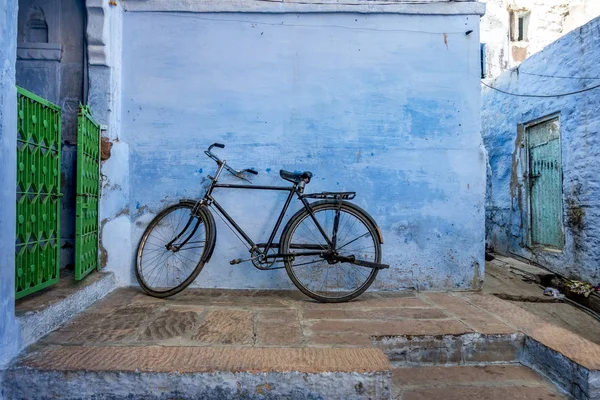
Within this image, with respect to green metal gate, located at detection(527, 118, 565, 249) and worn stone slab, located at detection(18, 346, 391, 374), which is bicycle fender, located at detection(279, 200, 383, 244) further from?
green metal gate, located at detection(527, 118, 565, 249)

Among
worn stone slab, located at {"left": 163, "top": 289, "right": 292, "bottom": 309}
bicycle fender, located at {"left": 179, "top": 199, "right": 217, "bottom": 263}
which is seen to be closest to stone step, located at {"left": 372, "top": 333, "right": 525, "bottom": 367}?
worn stone slab, located at {"left": 163, "top": 289, "right": 292, "bottom": 309}

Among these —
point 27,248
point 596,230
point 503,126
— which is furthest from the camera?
point 503,126

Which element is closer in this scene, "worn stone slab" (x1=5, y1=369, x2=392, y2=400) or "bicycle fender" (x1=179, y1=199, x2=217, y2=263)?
"worn stone slab" (x1=5, y1=369, x2=392, y2=400)

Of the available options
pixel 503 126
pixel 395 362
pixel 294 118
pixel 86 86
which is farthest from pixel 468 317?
pixel 503 126

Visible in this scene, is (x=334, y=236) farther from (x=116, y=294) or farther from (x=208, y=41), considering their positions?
(x=208, y=41)

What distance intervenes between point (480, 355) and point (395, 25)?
302 centimetres

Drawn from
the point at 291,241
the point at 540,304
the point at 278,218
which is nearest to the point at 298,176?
the point at 278,218

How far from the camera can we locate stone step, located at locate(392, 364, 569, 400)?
2.23m

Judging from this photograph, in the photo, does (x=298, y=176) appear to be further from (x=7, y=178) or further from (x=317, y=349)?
(x=7, y=178)

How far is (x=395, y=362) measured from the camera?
98.9 inches

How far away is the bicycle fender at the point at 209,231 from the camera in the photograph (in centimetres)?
330

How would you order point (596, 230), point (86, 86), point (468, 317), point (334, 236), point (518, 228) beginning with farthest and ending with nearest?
1. point (518, 228)
2. point (596, 230)
3. point (86, 86)
4. point (334, 236)
5. point (468, 317)

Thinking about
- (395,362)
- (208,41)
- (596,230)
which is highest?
(208,41)

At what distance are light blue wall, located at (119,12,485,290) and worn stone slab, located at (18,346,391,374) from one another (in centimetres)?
163
